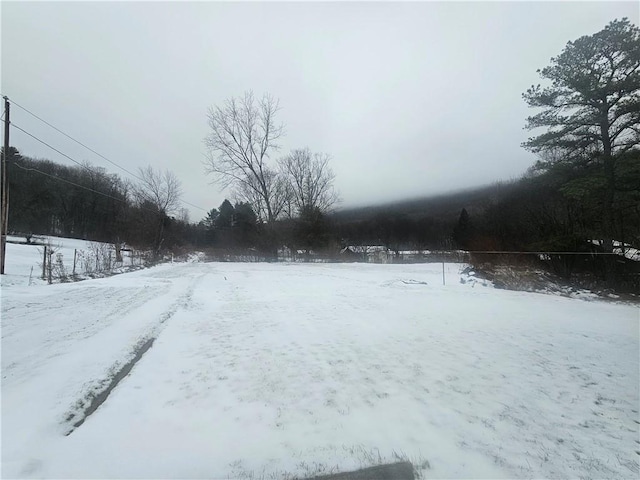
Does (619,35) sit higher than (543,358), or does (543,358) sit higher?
(619,35)

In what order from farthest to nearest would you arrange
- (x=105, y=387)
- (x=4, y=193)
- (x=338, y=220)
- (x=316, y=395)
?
(x=338, y=220) → (x=4, y=193) → (x=105, y=387) → (x=316, y=395)

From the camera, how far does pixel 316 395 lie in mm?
3752

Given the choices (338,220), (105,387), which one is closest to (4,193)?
(105,387)

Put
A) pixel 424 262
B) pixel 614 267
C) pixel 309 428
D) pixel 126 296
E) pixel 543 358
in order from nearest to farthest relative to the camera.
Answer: pixel 309 428
pixel 543 358
pixel 126 296
pixel 614 267
pixel 424 262

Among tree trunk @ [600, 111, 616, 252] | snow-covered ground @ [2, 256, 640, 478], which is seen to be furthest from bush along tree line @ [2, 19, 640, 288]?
snow-covered ground @ [2, 256, 640, 478]

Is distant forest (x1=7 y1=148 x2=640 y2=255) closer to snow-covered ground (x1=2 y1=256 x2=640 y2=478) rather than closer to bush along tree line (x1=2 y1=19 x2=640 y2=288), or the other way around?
bush along tree line (x1=2 y1=19 x2=640 y2=288)

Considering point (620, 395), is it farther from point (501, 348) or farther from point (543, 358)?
point (501, 348)

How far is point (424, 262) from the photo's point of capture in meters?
28.7

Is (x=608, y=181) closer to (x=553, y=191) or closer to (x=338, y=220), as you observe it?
(x=553, y=191)

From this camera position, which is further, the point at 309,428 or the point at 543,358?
the point at 543,358

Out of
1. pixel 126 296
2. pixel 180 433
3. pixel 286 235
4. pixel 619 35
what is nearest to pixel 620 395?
pixel 180 433

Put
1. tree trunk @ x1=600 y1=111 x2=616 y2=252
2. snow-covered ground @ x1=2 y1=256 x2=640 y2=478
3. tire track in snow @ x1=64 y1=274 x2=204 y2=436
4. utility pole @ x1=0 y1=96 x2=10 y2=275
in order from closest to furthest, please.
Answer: snow-covered ground @ x1=2 y1=256 x2=640 y2=478 < tire track in snow @ x1=64 y1=274 x2=204 y2=436 < tree trunk @ x1=600 y1=111 x2=616 y2=252 < utility pole @ x1=0 y1=96 x2=10 y2=275

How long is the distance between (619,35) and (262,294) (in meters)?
18.1

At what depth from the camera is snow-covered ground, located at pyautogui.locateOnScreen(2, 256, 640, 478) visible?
2.64m
